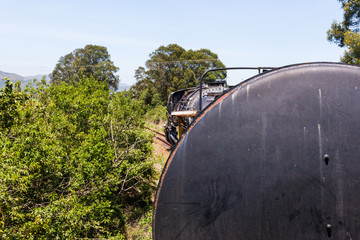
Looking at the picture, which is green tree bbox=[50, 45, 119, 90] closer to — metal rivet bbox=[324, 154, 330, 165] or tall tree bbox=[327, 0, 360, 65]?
tall tree bbox=[327, 0, 360, 65]

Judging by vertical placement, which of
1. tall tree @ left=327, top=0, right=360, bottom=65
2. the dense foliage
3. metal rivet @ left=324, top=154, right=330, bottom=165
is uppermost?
tall tree @ left=327, top=0, right=360, bottom=65

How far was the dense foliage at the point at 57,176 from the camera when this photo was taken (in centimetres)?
530

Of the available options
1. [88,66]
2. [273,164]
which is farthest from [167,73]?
[273,164]

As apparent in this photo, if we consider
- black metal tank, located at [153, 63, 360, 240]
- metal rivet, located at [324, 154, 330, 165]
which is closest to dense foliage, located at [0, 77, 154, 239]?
black metal tank, located at [153, 63, 360, 240]

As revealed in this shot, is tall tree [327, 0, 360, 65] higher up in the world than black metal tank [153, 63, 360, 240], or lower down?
higher up

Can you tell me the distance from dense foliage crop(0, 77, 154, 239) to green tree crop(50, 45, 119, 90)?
39.3 meters

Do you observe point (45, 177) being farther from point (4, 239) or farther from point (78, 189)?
point (4, 239)

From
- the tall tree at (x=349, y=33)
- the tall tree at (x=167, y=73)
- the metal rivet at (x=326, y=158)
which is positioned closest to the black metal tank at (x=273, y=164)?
the metal rivet at (x=326, y=158)

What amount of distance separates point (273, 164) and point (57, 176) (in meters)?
6.14

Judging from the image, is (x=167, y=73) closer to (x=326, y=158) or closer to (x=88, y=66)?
(x=88, y=66)

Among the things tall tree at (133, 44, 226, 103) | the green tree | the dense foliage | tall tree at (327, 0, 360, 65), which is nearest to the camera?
the dense foliage

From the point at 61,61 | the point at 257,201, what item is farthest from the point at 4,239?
the point at 61,61

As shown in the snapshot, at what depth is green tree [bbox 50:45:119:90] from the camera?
1901 inches

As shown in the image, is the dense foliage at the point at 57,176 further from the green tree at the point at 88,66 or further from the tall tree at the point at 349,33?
the green tree at the point at 88,66
